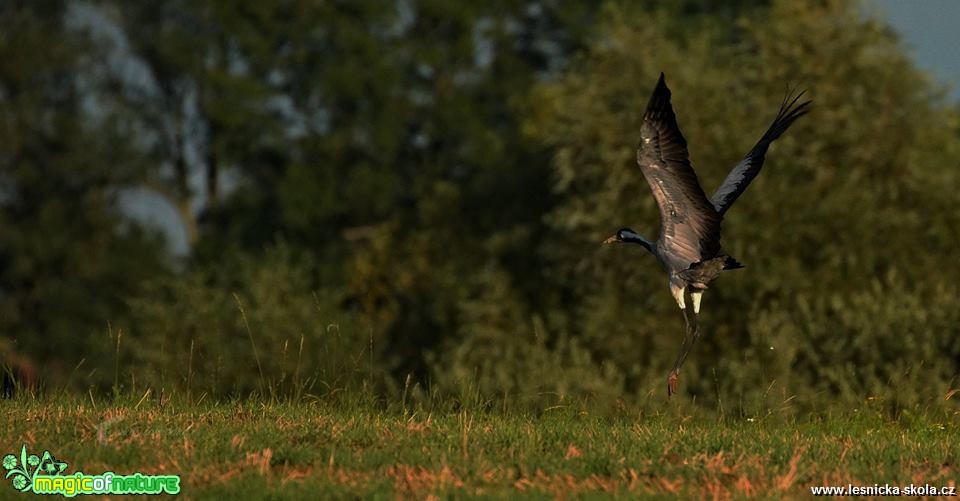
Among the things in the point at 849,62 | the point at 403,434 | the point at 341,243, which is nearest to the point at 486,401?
the point at 403,434

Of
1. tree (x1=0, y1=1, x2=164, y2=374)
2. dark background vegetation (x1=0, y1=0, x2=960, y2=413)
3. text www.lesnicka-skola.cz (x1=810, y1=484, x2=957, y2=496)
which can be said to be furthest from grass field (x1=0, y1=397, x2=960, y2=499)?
tree (x1=0, y1=1, x2=164, y2=374)

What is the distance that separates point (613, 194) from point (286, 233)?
715 inches

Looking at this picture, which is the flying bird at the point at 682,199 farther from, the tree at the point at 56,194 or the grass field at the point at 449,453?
the tree at the point at 56,194

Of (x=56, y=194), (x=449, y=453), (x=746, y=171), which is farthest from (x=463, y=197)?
(x=449, y=453)

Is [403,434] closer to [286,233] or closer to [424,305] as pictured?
[424,305]

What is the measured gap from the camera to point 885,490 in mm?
7742

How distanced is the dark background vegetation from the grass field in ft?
5.58

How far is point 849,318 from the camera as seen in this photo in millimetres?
26578

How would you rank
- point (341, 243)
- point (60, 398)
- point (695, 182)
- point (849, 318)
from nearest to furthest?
point (60, 398) < point (695, 182) < point (849, 318) < point (341, 243)

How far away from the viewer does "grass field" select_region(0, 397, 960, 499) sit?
773 centimetres

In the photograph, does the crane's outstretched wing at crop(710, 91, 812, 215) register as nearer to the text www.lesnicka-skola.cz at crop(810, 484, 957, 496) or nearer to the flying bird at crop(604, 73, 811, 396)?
the flying bird at crop(604, 73, 811, 396)

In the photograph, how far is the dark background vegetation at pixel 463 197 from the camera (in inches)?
1108

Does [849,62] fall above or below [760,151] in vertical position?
above

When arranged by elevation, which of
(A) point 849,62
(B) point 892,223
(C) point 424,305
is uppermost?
(A) point 849,62
